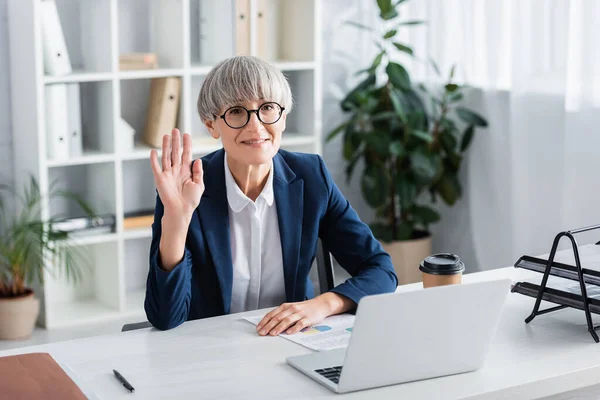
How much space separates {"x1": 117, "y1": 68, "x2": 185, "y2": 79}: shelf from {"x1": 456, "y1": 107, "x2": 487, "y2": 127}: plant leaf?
4.16ft

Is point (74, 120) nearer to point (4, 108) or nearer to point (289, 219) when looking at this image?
point (4, 108)

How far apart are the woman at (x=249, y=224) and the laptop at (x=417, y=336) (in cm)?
34

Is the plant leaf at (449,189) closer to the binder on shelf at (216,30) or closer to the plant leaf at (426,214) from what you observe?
the plant leaf at (426,214)

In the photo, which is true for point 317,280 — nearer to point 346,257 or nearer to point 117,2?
point 346,257

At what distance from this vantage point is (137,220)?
400 cm

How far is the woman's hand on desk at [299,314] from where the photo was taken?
1.80 metres

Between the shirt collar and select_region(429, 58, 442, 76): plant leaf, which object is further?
select_region(429, 58, 442, 76): plant leaf

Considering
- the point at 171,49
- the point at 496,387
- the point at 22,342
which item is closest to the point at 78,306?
the point at 22,342

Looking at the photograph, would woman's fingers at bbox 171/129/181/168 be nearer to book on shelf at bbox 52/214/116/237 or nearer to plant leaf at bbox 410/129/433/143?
book on shelf at bbox 52/214/116/237

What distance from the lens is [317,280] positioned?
7.27ft

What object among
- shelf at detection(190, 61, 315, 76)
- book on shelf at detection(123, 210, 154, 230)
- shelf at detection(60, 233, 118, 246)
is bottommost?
shelf at detection(60, 233, 118, 246)

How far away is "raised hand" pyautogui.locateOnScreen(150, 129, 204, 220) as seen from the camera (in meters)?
1.82

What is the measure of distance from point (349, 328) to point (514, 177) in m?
2.29

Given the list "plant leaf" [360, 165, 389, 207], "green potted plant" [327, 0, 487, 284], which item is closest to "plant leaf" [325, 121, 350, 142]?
"green potted plant" [327, 0, 487, 284]
